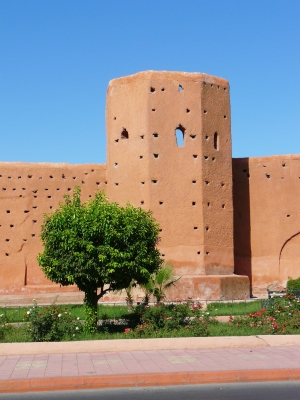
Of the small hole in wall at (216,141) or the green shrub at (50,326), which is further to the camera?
the small hole in wall at (216,141)

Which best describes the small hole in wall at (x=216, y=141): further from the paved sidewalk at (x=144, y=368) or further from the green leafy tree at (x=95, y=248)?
the paved sidewalk at (x=144, y=368)

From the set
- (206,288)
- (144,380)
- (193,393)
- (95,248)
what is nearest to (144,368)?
(144,380)

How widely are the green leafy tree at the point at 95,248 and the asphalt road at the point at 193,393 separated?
15.5 feet

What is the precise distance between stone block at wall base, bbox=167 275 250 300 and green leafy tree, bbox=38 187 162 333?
296 inches

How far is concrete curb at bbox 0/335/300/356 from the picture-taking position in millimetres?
9773

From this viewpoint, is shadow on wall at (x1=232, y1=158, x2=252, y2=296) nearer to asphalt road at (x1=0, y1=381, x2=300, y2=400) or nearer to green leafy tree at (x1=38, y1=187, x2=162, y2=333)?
green leafy tree at (x1=38, y1=187, x2=162, y2=333)

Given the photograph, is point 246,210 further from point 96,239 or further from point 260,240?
point 96,239

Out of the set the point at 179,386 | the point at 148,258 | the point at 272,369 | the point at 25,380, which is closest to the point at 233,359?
the point at 272,369

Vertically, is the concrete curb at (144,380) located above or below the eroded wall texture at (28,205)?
below

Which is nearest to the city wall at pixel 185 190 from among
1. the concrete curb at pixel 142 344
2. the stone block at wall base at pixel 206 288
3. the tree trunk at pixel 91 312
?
the stone block at wall base at pixel 206 288

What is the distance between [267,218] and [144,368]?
16501 mm

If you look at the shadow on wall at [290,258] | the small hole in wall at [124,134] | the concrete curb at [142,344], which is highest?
the small hole in wall at [124,134]

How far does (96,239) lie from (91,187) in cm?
1147

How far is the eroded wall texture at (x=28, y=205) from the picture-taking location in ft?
75.4
